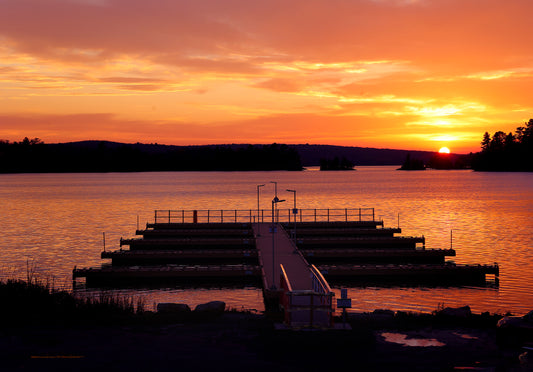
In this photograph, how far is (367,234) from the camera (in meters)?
61.7

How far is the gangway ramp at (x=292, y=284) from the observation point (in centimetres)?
1752

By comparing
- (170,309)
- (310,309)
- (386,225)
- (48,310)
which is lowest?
(386,225)

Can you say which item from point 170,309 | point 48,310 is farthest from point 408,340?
point 48,310

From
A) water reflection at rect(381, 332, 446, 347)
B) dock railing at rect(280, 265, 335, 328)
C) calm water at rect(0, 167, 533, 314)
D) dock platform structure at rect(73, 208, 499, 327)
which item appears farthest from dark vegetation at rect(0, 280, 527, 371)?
calm water at rect(0, 167, 533, 314)

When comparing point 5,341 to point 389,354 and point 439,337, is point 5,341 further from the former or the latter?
point 439,337

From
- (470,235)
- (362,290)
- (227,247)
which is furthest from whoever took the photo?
(470,235)

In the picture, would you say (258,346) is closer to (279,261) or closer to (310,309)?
(310,309)

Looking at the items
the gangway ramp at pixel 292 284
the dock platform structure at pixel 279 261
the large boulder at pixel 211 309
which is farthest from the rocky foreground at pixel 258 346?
the dock platform structure at pixel 279 261

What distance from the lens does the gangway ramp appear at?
17.5 metres

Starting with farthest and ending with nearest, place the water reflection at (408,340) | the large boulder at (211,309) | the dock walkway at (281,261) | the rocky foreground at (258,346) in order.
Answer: the dock walkway at (281,261) < the large boulder at (211,309) < the water reflection at (408,340) < the rocky foreground at (258,346)

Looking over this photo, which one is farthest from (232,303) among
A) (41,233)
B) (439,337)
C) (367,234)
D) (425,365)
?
(41,233)

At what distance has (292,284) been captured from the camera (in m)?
31.0

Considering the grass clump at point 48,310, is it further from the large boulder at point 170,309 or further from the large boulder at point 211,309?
the large boulder at point 211,309

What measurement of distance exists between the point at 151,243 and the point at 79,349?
135 ft
